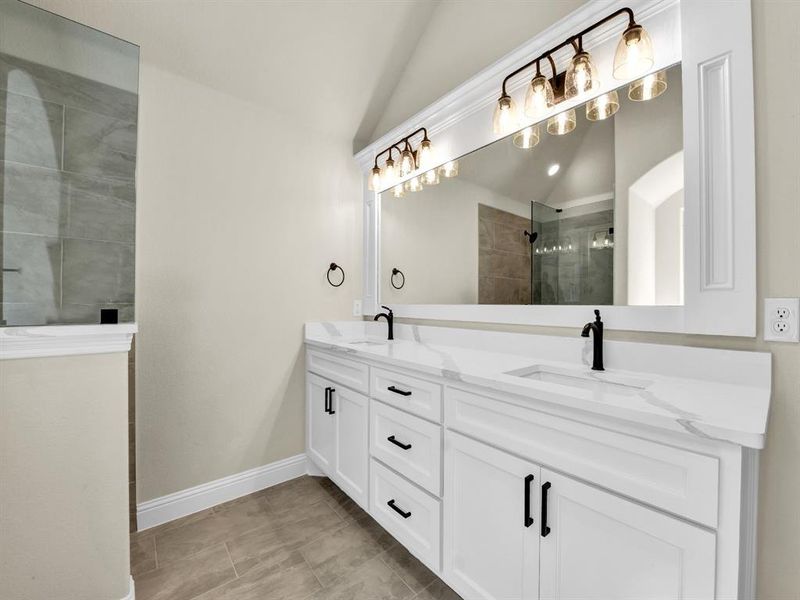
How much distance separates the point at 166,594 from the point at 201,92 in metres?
2.38

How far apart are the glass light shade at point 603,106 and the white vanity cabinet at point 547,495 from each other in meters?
1.15

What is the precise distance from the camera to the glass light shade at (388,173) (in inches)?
91.4

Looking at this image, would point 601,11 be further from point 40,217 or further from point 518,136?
point 40,217

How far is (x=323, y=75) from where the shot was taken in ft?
7.39

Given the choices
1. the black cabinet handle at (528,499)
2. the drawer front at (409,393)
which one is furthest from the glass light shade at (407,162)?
the black cabinet handle at (528,499)

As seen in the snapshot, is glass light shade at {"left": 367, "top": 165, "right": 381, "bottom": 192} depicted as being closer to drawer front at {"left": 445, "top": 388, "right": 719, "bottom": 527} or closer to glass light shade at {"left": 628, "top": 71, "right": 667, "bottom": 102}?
glass light shade at {"left": 628, "top": 71, "right": 667, "bottom": 102}

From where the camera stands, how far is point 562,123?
60.8 inches

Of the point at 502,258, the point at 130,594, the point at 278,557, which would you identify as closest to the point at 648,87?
the point at 502,258

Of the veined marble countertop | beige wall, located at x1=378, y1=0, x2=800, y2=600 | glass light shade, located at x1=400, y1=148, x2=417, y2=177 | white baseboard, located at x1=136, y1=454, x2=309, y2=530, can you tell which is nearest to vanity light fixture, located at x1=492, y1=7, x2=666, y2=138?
beige wall, located at x1=378, y1=0, x2=800, y2=600

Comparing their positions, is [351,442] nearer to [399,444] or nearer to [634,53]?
[399,444]

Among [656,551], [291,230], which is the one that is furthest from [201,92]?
[656,551]

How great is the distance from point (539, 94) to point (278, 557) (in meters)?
2.29

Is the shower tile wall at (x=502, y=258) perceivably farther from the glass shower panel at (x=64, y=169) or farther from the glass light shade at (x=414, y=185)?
the glass shower panel at (x=64, y=169)

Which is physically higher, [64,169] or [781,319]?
[64,169]
